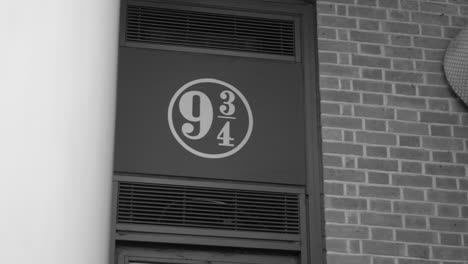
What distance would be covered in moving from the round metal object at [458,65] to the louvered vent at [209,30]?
2.73 feet

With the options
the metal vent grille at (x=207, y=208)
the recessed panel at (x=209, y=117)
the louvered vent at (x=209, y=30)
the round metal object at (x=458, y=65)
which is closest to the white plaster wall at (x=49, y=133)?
the metal vent grille at (x=207, y=208)

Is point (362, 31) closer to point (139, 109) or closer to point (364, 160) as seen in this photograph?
point (364, 160)

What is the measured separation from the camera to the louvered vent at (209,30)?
16.3 ft

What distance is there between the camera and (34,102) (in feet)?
4.88

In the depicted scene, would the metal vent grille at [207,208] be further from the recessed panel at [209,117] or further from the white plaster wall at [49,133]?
the white plaster wall at [49,133]

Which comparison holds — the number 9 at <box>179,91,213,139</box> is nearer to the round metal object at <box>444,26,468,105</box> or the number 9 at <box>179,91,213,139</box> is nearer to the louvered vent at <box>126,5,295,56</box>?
the louvered vent at <box>126,5,295,56</box>

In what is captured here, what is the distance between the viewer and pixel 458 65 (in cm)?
499

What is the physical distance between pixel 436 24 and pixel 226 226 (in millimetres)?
1693

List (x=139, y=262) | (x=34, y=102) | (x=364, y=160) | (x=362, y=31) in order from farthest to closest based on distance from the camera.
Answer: (x=362, y=31) → (x=364, y=160) → (x=139, y=262) → (x=34, y=102)

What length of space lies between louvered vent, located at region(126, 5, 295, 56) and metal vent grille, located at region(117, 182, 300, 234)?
80 centimetres

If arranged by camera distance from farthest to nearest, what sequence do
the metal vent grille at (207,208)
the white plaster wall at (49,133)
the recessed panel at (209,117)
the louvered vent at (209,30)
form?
1. the louvered vent at (209,30)
2. the recessed panel at (209,117)
3. the metal vent grille at (207,208)
4. the white plaster wall at (49,133)

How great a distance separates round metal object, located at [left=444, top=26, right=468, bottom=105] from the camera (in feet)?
16.3

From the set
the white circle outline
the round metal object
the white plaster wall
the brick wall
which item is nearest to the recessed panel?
the white circle outline

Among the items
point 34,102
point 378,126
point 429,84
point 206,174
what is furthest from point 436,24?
point 34,102
